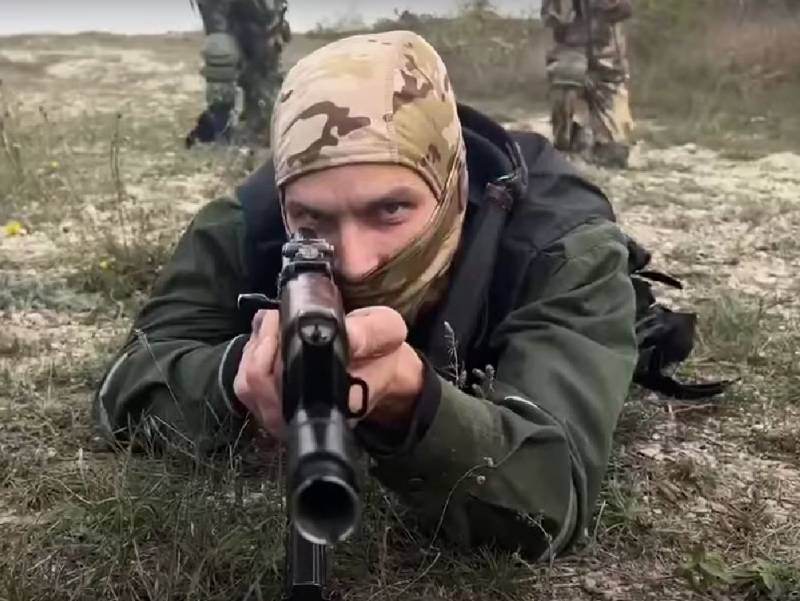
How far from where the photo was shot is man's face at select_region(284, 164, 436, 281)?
254 centimetres

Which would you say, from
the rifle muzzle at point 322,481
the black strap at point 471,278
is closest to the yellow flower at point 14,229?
the black strap at point 471,278

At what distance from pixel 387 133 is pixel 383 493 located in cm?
73

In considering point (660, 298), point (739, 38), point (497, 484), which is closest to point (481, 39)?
point (739, 38)

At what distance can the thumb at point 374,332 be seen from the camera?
6.28ft

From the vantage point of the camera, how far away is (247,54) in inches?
334

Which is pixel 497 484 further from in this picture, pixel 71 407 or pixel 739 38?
pixel 739 38

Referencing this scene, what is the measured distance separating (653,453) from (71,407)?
1535mm

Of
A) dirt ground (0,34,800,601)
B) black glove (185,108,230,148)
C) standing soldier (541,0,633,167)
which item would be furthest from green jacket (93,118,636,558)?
black glove (185,108,230,148)

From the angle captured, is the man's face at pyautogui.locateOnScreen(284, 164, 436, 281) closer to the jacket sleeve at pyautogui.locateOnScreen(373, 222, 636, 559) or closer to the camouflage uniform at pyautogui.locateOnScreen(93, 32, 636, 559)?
the camouflage uniform at pyautogui.locateOnScreen(93, 32, 636, 559)

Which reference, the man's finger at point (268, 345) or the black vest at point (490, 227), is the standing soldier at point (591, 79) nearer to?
the black vest at point (490, 227)

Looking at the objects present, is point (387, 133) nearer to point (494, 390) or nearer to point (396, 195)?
point (396, 195)

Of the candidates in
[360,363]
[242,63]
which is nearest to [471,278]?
[360,363]

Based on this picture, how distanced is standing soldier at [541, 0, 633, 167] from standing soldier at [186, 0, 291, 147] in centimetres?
176

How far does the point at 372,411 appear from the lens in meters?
2.20
